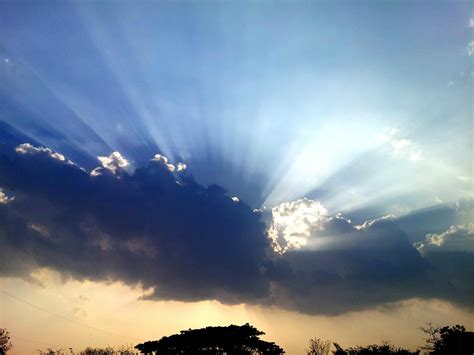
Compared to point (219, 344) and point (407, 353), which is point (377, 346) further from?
point (219, 344)

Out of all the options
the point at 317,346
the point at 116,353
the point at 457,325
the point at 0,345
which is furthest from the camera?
the point at 116,353

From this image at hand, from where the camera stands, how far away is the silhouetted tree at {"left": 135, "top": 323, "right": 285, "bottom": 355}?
69188 mm

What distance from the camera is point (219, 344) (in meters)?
69.9

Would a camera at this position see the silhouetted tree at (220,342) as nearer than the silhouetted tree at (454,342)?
No

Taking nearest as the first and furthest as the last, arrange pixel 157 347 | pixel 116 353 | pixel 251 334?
pixel 251 334 < pixel 157 347 < pixel 116 353

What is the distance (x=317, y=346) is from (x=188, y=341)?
56.0 m

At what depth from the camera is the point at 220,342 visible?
6956 centimetres

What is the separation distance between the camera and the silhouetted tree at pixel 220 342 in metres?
69.2

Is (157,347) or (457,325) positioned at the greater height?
(457,325)

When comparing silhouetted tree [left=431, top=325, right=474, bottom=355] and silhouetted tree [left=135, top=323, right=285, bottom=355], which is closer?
silhouetted tree [left=431, top=325, right=474, bottom=355]

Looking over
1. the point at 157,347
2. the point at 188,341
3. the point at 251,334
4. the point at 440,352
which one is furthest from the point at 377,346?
the point at 157,347

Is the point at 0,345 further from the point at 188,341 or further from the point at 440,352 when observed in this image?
the point at 440,352

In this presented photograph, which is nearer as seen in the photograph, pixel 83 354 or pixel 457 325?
pixel 457 325

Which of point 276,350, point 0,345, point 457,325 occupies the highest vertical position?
point 457,325
